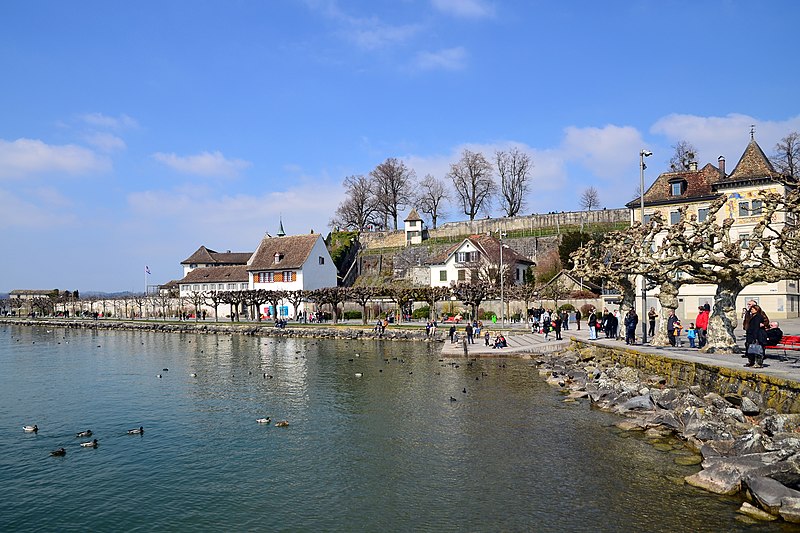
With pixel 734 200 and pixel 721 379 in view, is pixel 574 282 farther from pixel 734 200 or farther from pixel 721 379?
pixel 721 379

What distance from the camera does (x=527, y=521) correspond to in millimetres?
12297

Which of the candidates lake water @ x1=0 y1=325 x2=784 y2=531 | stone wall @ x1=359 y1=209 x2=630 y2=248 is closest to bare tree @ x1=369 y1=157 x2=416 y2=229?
stone wall @ x1=359 y1=209 x2=630 y2=248

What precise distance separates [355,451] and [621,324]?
2600 cm

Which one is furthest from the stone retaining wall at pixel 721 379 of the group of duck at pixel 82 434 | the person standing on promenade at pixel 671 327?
the group of duck at pixel 82 434

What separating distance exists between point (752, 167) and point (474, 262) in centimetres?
3498

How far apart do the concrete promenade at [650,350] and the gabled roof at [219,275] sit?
145ft

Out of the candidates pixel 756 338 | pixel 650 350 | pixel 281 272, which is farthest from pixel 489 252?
pixel 756 338

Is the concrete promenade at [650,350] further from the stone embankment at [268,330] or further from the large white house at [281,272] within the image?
the large white house at [281,272]

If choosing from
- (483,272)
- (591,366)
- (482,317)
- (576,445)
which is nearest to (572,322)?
(482,317)

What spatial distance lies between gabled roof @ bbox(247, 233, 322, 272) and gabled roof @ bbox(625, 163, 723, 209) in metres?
44.1

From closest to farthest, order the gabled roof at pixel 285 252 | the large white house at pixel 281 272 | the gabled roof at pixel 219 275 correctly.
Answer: the large white house at pixel 281 272
the gabled roof at pixel 285 252
the gabled roof at pixel 219 275

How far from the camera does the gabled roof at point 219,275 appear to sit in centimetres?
8925

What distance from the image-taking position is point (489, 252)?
3012 inches

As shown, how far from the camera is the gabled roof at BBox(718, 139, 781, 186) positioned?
153ft
